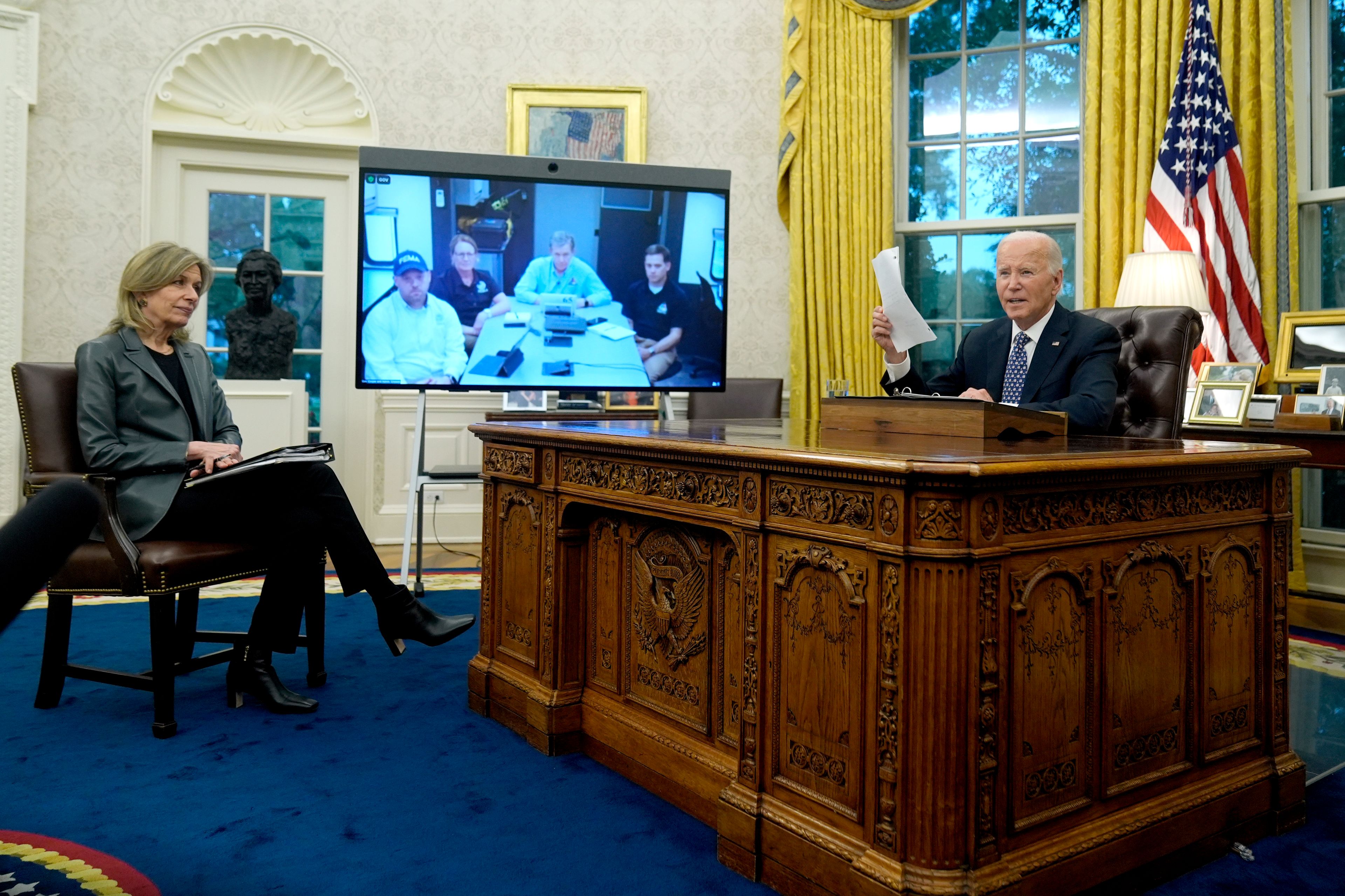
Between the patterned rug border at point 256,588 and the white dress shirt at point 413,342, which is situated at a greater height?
the white dress shirt at point 413,342

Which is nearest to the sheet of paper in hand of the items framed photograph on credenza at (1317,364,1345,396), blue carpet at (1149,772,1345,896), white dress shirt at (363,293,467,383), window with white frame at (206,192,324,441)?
blue carpet at (1149,772,1345,896)

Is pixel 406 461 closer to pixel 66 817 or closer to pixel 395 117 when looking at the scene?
pixel 395 117

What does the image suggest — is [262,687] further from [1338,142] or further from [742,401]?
[1338,142]

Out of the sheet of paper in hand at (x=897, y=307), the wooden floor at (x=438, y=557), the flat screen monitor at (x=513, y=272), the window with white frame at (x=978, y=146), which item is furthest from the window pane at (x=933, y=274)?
the sheet of paper in hand at (x=897, y=307)

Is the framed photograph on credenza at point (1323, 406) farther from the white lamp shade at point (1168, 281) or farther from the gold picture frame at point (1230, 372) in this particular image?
the white lamp shade at point (1168, 281)

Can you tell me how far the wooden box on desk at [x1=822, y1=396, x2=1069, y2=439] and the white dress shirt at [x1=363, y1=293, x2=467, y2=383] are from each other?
182cm

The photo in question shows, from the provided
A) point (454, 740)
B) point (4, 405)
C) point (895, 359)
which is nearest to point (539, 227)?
point (895, 359)

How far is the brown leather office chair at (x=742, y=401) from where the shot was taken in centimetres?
525

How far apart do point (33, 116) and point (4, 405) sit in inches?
57.6

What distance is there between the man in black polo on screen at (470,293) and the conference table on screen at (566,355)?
29 millimetres

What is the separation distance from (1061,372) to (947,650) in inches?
59.5

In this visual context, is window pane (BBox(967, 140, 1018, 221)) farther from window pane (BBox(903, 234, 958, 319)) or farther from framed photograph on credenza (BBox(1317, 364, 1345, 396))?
framed photograph on credenza (BBox(1317, 364, 1345, 396))

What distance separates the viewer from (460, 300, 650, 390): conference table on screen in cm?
354

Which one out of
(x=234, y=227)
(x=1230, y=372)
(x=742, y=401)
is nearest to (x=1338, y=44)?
(x=1230, y=372)
